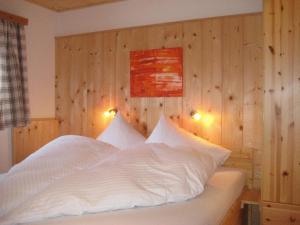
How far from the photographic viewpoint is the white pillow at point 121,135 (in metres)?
2.89

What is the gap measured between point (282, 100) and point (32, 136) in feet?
9.06

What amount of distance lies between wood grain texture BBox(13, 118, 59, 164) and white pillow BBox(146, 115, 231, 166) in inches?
60.3

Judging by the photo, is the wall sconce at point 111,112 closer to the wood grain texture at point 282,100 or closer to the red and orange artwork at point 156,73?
the red and orange artwork at point 156,73

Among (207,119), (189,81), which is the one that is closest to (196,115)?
(207,119)

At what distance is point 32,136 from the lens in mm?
3424

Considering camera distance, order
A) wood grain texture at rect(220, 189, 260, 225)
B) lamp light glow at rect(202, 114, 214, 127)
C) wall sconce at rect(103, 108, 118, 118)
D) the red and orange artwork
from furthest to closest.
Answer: wall sconce at rect(103, 108, 118, 118) → the red and orange artwork → lamp light glow at rect(202, 114, 214, 127) → wood grain texture at rect(220, 189, 260, 225)

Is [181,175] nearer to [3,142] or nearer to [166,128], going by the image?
[166,128]

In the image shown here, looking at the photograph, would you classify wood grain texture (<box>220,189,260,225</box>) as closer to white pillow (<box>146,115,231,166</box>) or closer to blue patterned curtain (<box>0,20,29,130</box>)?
white pillow (<box>146,115,231,166</box>)

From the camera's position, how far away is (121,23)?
338cm

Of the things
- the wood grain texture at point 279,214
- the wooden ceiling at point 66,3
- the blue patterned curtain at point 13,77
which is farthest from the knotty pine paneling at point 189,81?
the wood grain texture at point 279,214

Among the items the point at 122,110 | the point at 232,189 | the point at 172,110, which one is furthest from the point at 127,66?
the point at 232,189

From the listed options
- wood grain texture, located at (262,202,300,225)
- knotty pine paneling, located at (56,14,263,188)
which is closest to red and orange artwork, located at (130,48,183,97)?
knotty pine paneling, located at (56,14,263,188)

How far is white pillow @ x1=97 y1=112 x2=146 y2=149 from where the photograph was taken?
2.89 m

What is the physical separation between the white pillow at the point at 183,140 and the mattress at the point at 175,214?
0.60 meters
